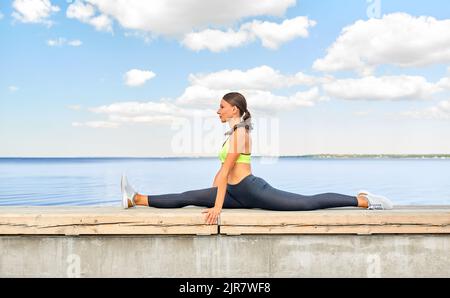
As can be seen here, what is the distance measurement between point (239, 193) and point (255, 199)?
169 millimetres

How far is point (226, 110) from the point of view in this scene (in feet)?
16.0

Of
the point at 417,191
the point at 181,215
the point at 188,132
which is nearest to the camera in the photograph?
the point at 181,215

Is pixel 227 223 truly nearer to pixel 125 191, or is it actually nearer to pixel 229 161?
pixel 229 161

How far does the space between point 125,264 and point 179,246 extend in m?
0.53

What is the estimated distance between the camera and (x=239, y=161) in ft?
15.7

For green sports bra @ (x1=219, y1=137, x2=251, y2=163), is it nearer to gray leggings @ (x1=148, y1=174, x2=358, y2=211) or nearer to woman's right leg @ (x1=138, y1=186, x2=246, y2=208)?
gray leggings @ (x1=148, y1=174, x2=358, y2=211)

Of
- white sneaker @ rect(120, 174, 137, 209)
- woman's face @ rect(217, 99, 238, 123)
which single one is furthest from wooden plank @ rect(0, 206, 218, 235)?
woman's face @ rect(217, 99, 238, 123)

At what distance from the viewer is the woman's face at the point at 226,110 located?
16.0 feet

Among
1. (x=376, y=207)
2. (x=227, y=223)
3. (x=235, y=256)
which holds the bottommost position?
(x=235, y=256)

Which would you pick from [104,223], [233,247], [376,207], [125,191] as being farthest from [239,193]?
[376,207]

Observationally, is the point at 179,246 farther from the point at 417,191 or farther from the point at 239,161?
the point at 417,191

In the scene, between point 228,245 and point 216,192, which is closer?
point 228,245
